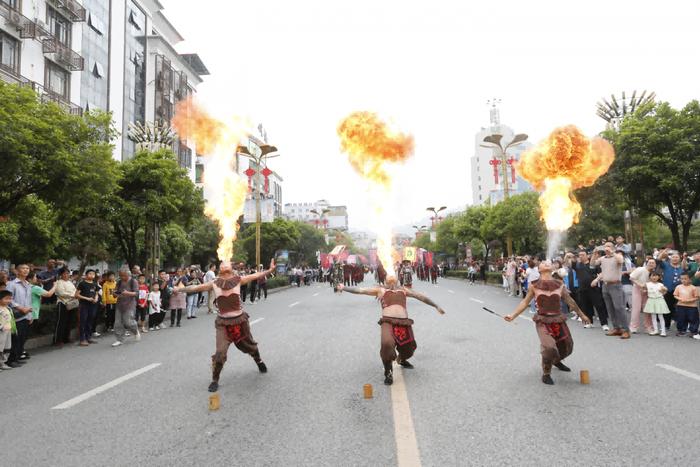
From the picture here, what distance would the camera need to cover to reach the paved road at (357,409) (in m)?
3.97

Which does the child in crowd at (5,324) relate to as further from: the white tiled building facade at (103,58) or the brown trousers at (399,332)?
the white tiled building facade at (103,58)

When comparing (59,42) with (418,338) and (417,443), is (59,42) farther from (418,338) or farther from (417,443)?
(417,443)

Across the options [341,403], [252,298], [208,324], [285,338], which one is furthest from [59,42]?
[341,403]

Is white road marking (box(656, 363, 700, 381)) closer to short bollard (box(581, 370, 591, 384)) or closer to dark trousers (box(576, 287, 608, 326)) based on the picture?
short bollard (box(581, 370, 591, 384))

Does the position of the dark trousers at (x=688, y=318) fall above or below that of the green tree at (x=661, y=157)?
below

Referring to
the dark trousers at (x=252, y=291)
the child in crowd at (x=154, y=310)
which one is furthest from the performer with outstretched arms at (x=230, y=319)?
the dark trousers at (x=252, y=291)

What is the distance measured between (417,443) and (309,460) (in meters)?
0.97

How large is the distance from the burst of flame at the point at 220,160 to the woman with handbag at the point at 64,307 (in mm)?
7079

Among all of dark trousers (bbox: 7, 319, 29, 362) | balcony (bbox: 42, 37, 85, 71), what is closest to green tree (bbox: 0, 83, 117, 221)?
dark trousers (bbox: 7, 319, 29, 362)

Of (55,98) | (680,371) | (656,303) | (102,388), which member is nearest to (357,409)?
(102,388)

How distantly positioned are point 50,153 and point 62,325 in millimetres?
4028

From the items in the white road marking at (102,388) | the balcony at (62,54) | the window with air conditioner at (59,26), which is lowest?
the white road marking at (102,388)

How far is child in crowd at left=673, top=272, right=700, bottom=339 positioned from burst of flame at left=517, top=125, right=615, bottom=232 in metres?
10.9

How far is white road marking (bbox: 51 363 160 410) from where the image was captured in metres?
5.75
